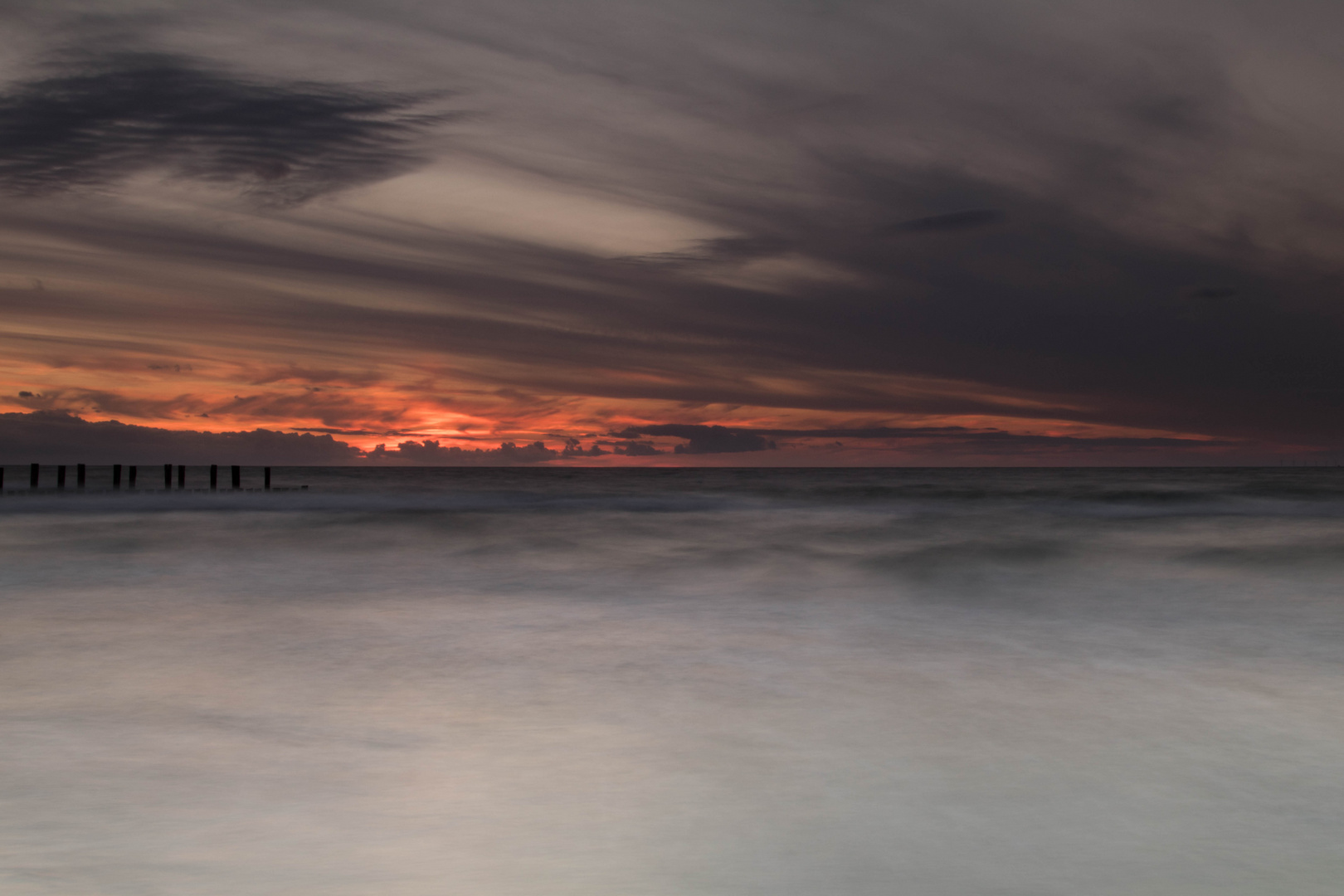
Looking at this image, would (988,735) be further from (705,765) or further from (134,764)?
(134,764)

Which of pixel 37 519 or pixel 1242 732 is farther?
pixel 37 519

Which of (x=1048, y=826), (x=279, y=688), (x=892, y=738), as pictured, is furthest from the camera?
Result: (x=279, y=688)

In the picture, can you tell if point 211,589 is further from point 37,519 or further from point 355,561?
point 37,519

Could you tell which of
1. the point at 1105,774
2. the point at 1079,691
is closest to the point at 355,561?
the point at 1079,691

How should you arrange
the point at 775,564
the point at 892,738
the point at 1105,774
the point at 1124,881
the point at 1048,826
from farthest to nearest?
the point at 775,564
the point at 892,738
the point at 1105,774
the point at 1048,826
the point at 1124,881

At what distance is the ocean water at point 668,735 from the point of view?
12.8ft

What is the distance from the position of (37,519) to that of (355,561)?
13554 mm

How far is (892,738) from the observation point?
18.6ft

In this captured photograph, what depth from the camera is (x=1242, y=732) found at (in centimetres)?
589

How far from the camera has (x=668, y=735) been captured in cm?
576

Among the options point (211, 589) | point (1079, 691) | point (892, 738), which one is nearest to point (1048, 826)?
point (892, 738)

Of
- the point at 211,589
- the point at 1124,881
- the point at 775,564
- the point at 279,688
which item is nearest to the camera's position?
the point at 1124,881

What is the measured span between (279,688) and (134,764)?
1.68 m

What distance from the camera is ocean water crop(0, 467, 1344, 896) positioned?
3.91 metres
